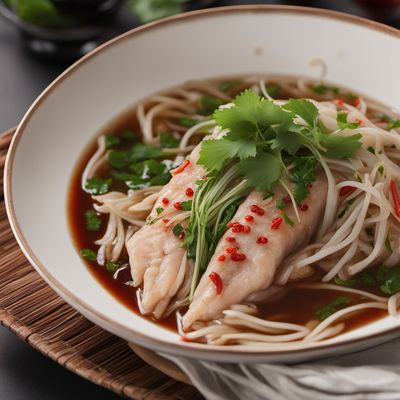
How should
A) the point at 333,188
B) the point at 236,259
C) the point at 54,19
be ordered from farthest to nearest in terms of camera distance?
the point at 54,19 → the point at 333,188 → the point at 236,259

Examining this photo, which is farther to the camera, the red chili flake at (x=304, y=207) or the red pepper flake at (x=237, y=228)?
the red chili flake at (x=304, y=207)

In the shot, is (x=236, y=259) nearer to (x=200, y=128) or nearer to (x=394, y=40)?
(x=200, y=128)

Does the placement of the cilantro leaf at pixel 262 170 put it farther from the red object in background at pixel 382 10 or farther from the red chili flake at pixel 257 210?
the red object in background at pixel 382 10

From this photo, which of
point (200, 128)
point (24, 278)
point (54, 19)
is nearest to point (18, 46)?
point (54, 19)

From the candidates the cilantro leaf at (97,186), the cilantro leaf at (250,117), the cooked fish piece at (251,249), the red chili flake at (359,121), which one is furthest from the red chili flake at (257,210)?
the cilantro leaf at (97,186)

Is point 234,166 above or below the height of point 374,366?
above

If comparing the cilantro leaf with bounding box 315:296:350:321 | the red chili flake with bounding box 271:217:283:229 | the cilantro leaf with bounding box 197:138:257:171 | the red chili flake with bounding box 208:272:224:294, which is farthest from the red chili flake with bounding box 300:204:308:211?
the red chili flake with bounding box 208:272:224:294
